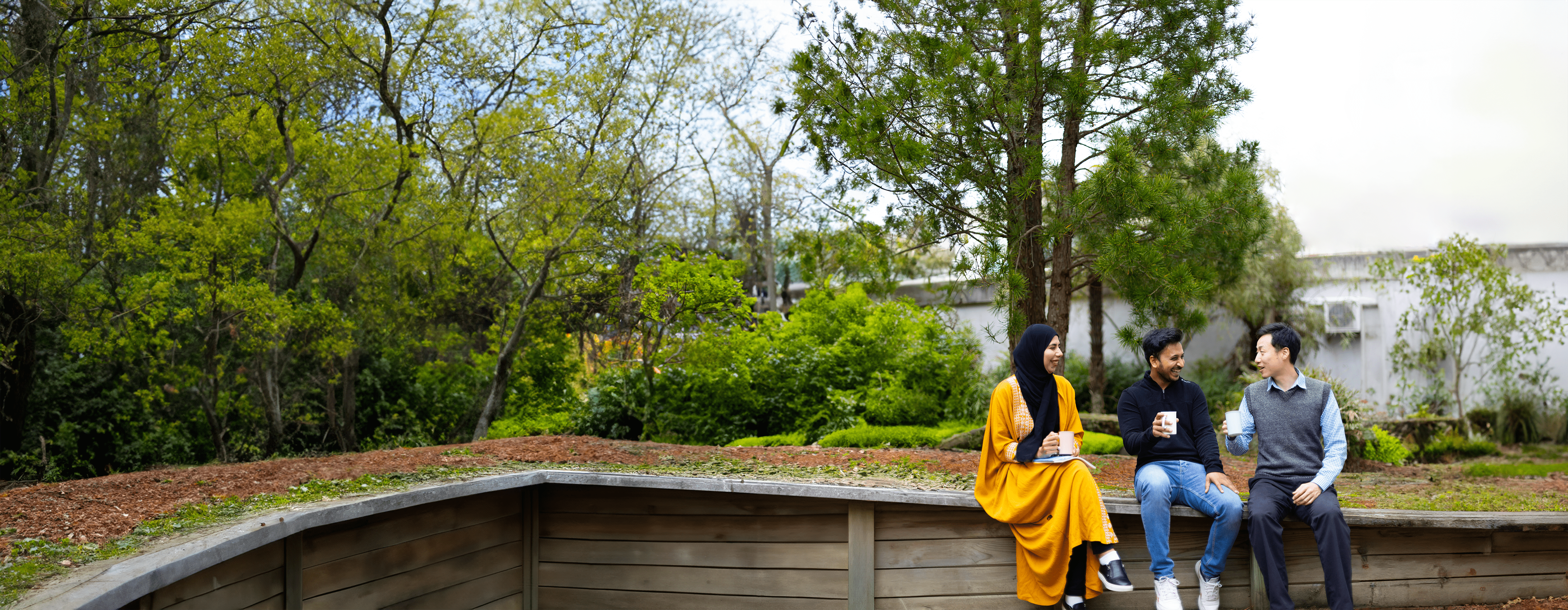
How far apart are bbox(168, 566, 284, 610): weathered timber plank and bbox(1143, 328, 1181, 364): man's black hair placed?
3.90m

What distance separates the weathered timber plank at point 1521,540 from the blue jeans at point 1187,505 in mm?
1441

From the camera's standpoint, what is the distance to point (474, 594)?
491cm

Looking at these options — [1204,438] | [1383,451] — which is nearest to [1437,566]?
[1204,438]

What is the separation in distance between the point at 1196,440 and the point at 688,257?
7.12m

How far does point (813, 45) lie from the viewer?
6.72 metres

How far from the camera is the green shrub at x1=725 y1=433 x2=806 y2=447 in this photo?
9.52 m

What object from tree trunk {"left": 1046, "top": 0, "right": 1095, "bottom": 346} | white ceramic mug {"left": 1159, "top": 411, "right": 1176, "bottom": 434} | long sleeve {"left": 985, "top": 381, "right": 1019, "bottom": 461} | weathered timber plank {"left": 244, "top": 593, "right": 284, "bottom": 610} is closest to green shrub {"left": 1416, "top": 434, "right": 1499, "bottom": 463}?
tree trunk {"left": 1046, "top": 0, "right": 1095, "bottom": 346}

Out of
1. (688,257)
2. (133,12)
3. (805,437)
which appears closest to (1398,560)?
(805,437)

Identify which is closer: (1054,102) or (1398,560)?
(1398,560)

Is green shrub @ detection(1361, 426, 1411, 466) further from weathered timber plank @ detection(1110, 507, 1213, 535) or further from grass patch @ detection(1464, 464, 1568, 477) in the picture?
weathered timber plank @ detection(1110, 507, 1213, 535)

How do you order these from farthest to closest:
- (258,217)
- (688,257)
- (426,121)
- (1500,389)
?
(1500,389), (426,121), (688,257), (258,217)

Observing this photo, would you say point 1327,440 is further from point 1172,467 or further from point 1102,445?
point 1102,445

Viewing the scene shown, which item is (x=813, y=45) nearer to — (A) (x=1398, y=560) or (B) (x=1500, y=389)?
(A) (x=1398, y=560)

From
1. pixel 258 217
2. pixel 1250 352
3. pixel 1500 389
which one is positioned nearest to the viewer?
pixel 258 217
